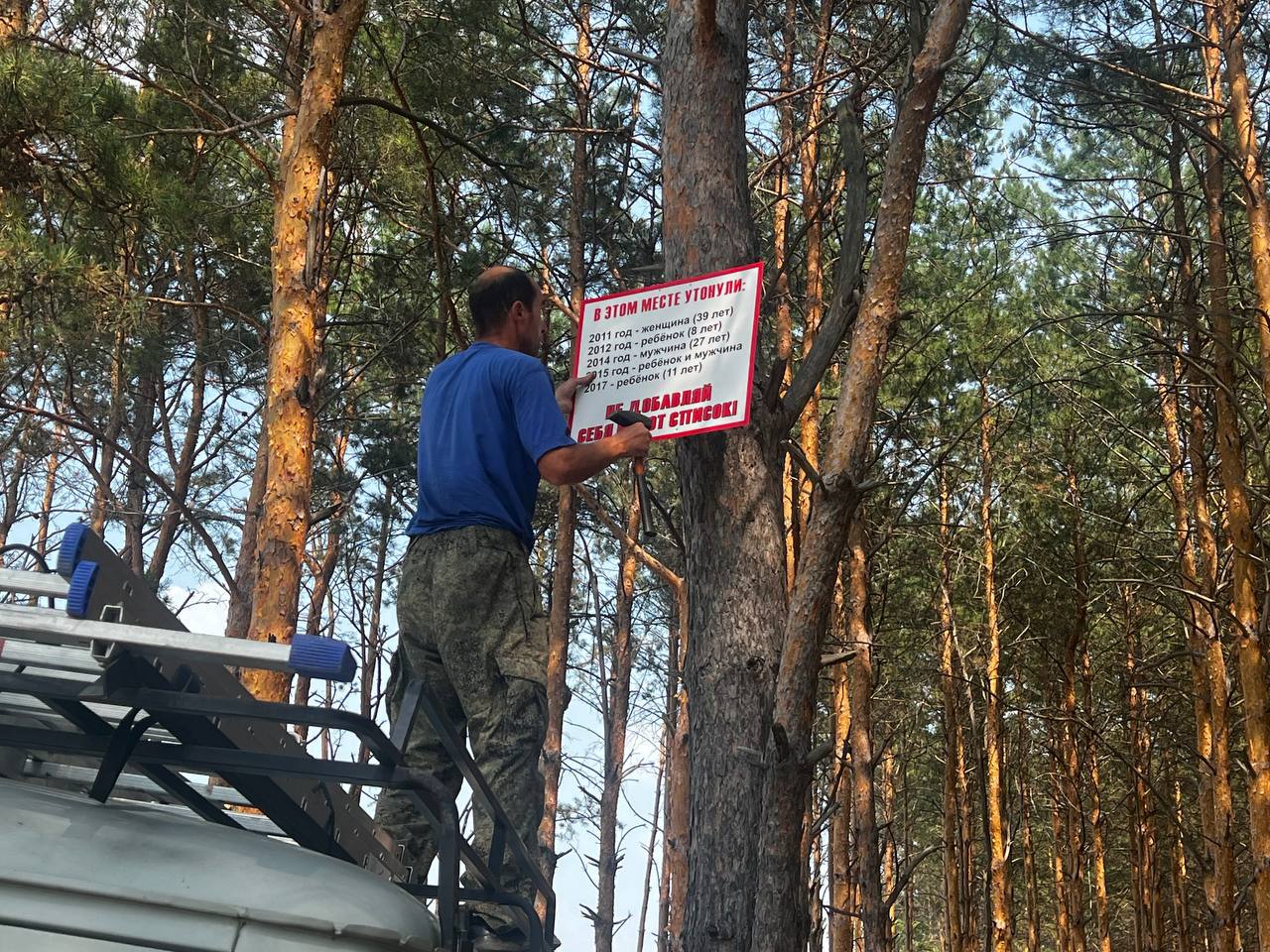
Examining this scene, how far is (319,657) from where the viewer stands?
1.69 metres

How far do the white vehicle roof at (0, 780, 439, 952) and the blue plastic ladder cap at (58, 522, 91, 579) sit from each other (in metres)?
0.33

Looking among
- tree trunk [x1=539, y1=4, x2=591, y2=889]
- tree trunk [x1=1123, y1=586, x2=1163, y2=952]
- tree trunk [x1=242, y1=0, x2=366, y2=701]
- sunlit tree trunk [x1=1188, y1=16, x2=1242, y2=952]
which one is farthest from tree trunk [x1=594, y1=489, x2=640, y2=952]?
tree trunk [x1=242, y1=0, x2=366, y2=701]

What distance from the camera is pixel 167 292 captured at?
49.0ft

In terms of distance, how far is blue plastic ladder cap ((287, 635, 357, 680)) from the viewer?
1667 mm

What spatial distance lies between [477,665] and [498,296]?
1.13 metres

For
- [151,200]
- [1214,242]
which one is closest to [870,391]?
[1214,242]

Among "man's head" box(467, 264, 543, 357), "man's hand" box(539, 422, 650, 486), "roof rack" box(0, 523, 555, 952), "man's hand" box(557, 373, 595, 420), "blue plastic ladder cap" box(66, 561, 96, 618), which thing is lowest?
"roof rack" box(0, 523, 555, 952)

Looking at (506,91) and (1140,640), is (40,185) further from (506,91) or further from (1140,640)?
(1140,640)

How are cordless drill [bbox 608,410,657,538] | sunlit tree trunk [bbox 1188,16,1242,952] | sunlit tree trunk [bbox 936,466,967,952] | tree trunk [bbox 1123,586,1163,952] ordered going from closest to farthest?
cordless drill [bbox 608,410,657,538] < sunlit tree trunk [bbox 1188,16,1242,952] < sunlit tree trunk [bbox 936,466,967,952] < tree trunk [bbox 1123,586,1163,952]

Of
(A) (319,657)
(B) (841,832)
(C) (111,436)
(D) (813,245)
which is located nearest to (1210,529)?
(D) (813,245)

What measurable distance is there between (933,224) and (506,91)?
20.3ft

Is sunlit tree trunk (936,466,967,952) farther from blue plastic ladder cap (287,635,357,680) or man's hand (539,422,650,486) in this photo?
blue plastic ladder cap (287,635,357,680)

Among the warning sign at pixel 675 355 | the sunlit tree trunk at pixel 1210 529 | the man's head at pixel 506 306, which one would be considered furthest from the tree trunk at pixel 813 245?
the man's head at pixel 506 306

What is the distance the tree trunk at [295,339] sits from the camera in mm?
7645
